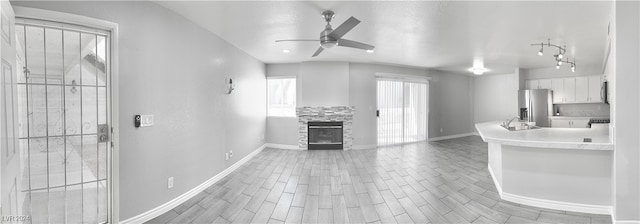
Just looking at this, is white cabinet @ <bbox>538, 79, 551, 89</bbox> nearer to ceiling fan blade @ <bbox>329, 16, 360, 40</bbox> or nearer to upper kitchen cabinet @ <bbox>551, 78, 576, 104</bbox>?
upper kitchen cabinet @ <bbox>551, 78, 576, 104</bbox>

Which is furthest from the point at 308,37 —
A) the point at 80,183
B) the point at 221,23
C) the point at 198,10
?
the point at 80,183

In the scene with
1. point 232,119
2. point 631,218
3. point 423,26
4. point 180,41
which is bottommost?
point 631,218

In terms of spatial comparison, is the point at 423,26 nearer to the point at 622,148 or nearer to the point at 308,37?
the point at 308,37

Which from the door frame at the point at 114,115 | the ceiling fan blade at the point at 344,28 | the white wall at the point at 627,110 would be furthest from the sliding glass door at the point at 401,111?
the door frame at the point at 114,115

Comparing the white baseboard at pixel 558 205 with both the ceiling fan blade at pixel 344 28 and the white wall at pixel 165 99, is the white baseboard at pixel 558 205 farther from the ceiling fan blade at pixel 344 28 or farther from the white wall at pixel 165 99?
the white wall at pixel 165 99

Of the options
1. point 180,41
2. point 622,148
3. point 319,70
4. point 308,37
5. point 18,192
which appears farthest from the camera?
point 319,70

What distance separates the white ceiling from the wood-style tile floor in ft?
7.28

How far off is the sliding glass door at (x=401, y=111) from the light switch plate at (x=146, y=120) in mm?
5117

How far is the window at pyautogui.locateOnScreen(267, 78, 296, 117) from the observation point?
19.9ft

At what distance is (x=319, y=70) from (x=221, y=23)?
122 inches

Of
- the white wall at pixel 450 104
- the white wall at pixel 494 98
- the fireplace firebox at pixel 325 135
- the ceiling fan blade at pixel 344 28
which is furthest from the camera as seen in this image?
the white wall at pixel 494 98

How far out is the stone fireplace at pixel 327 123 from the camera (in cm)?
585

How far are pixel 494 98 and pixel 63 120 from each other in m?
10.1

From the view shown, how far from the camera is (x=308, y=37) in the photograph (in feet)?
11.7
